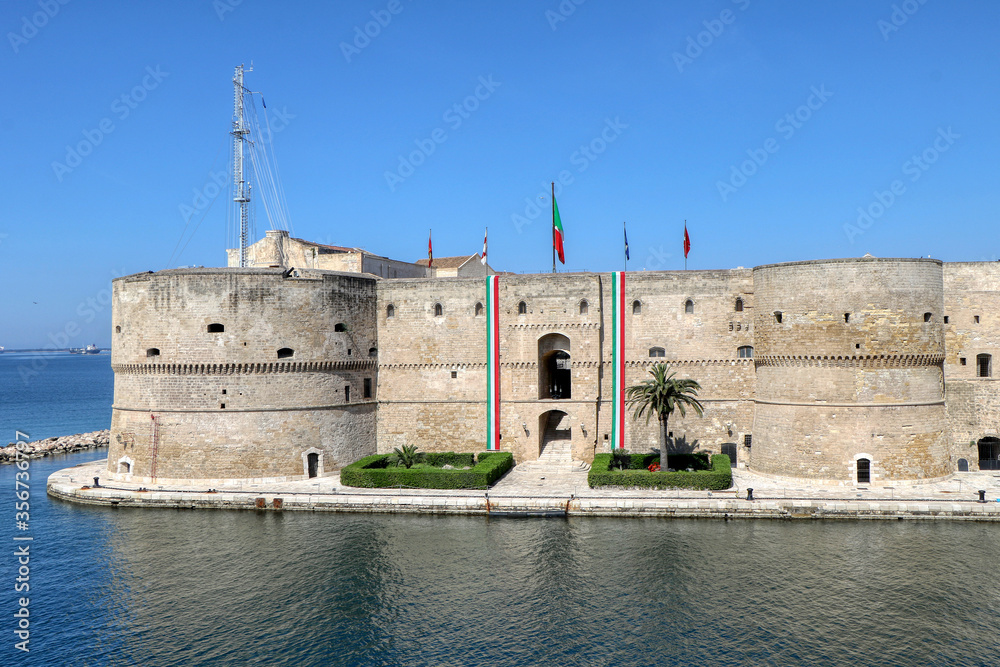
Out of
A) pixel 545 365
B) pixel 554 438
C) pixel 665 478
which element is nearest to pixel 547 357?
pixel 545 365

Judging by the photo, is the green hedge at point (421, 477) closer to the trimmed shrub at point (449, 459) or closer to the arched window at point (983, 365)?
the trimmed shrub at point (449, 459)

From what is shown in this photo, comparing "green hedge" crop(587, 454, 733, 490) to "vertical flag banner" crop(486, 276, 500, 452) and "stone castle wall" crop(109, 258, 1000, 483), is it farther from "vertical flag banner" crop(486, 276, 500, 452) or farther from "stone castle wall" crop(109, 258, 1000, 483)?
"vertical flag banner" crop(486, 276, 500, 452)

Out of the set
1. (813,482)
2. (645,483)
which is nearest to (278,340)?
(645,483)

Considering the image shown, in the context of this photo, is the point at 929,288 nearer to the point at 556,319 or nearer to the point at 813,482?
the point at 813,482

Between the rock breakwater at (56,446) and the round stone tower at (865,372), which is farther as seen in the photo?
the rock breakwater at (56,446)

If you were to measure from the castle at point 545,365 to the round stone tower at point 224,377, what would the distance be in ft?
0.32

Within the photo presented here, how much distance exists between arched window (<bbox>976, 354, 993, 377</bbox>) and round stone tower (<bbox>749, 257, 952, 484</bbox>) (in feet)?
11.4

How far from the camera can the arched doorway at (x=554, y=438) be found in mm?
39062

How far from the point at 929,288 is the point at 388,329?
26.7 metres

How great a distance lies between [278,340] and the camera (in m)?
35.8

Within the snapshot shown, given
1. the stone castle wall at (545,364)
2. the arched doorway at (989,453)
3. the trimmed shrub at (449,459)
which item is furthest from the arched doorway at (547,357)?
the arched doorway at (989,453)

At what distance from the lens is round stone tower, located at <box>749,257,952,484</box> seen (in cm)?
3209

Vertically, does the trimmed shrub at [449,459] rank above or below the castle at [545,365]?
below

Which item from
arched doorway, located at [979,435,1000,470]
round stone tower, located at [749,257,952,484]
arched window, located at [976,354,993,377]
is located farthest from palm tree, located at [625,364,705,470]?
arched doorway, located at [979,435,1000,470]
